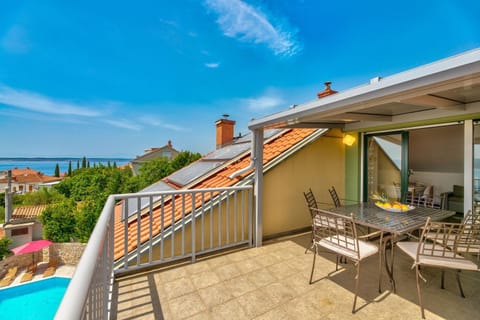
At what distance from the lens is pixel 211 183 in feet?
13.3

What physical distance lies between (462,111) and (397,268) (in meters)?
2.59

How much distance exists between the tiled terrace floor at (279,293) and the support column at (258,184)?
518 mm

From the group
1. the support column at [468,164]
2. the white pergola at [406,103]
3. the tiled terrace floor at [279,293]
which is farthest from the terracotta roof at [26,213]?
the support column at [468,164]

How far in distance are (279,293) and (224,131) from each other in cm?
622

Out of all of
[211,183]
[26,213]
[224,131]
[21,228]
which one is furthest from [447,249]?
[26,213]

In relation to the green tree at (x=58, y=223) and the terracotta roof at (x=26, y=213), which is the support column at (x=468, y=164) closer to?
the green tree at (x=58, y=223)

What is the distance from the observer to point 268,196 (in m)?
3.79

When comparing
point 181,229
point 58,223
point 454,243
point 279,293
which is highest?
point 454,243

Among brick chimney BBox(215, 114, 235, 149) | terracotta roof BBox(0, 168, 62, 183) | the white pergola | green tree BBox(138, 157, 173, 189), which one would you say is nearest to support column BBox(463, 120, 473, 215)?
the white pergola

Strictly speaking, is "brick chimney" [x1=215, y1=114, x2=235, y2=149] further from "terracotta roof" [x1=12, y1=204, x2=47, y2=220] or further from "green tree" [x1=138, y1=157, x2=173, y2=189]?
"terracotta roof" [x1=12, y1=204, x2=47, y2=220]

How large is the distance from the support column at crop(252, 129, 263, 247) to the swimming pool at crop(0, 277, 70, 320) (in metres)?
6.80

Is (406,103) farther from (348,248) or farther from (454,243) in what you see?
(348,248)

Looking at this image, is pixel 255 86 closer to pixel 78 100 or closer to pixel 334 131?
pixel 334 131

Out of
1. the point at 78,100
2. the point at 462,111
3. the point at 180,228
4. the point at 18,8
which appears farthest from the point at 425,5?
the point at 78,100
